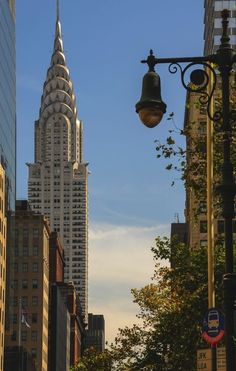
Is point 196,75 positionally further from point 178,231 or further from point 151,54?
point 178,231

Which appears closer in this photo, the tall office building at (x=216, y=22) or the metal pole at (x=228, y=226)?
the metal pole at (x=228, y=226)

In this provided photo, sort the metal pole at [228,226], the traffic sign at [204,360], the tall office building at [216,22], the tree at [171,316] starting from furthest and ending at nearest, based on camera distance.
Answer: the tall office building at [216,22]
the tree at [171,316]
the traffic sign at [204,360]
the metal pole at [228,226]

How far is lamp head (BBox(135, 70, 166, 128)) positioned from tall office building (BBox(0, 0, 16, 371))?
130 metres

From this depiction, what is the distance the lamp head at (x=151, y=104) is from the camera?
16.5 meters

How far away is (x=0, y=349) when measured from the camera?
143 m

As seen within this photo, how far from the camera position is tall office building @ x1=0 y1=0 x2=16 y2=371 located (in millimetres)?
150125

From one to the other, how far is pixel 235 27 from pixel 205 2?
24671 mm

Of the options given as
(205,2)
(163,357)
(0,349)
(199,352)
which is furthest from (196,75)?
(205,2)

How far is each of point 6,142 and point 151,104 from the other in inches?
5968

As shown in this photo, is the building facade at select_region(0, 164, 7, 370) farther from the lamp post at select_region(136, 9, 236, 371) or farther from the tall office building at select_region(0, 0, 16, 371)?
the lamp post at select_region(136, 9, 236, 371)

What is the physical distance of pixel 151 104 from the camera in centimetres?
1656

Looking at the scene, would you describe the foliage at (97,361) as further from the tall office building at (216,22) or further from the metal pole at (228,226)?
the tall office building at (216,22)

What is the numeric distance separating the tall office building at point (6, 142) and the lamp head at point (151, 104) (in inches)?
5100

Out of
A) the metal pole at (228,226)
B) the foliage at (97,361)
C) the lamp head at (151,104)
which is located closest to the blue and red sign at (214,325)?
the metal pole at (228,226)
